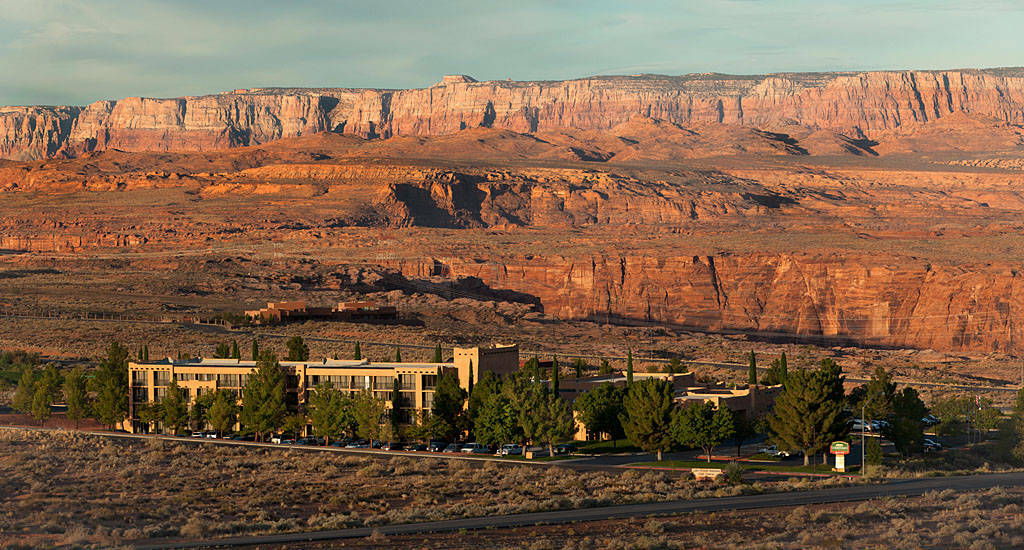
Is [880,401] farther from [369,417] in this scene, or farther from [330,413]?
[330,413]

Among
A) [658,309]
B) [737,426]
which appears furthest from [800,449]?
[658,309]

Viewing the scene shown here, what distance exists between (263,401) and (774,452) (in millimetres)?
34558

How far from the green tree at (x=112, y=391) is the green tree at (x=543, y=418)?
32.2 meters

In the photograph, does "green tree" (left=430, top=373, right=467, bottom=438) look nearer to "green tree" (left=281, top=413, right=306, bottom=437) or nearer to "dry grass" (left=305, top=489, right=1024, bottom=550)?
"green tree" (left=281, top=413, right=306, bottom=437)

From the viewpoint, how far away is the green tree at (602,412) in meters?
85.9

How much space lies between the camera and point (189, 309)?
6614 inches

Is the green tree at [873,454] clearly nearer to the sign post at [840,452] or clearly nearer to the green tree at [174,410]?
the sign post at [840,452]

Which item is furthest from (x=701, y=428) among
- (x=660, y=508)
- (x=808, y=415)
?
(x=660, y=508)

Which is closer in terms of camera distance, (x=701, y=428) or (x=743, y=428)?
(x=701, y=428)

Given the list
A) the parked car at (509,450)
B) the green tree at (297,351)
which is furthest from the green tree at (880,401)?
the green tree at (297,351)

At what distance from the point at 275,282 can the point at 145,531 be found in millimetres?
145008

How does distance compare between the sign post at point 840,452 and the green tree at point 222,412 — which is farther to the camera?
the green tree at point 222,412

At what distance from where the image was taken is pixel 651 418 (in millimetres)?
79625

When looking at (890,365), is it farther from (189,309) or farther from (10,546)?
(10,546)
